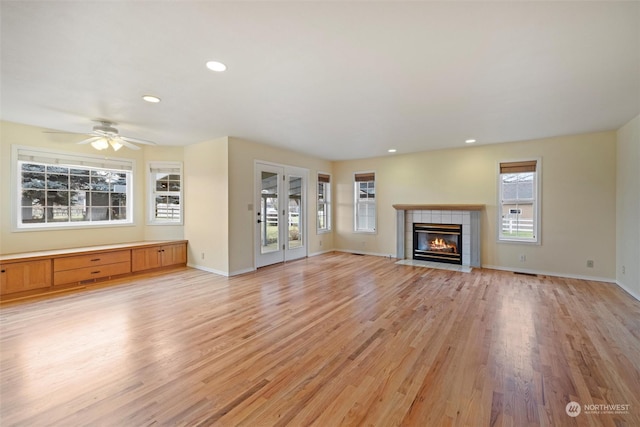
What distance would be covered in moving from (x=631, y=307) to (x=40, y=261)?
8.12m

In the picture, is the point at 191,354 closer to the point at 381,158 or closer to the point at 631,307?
the point at 631,307

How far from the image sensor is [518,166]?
525 cm

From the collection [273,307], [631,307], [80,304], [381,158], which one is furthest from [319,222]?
[631,307]

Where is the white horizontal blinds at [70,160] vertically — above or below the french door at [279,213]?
above

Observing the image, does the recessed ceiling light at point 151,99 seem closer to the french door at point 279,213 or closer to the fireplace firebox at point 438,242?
the french door at point 279,213

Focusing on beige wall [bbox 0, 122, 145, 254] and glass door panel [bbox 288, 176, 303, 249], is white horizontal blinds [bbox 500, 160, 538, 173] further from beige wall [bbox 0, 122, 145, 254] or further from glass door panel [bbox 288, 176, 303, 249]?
beige wall [bbox 0, 122, 145, 254]

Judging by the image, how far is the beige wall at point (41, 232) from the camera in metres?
4.10

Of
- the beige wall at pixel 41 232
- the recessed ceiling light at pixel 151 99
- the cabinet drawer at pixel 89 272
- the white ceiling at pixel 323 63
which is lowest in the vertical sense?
the cabinet drawer at pixel 89 272

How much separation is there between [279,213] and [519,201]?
16.0 feet

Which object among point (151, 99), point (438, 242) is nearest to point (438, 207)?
point (438, 242)

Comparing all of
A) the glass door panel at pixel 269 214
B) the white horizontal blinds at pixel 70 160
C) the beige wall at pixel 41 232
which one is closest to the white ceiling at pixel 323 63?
the beige wall at pixel 41 232

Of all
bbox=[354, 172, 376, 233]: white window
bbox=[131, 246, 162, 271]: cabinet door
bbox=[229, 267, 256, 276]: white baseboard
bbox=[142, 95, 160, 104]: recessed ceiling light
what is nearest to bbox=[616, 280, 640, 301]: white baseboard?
bbox=[354, 172, 376, 233]: white window

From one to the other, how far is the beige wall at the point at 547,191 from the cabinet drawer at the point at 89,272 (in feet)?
18.5

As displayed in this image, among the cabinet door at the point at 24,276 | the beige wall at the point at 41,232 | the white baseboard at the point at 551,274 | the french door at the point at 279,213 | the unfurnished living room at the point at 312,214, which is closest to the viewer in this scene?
the unfurnished living room at the point at 312,214
